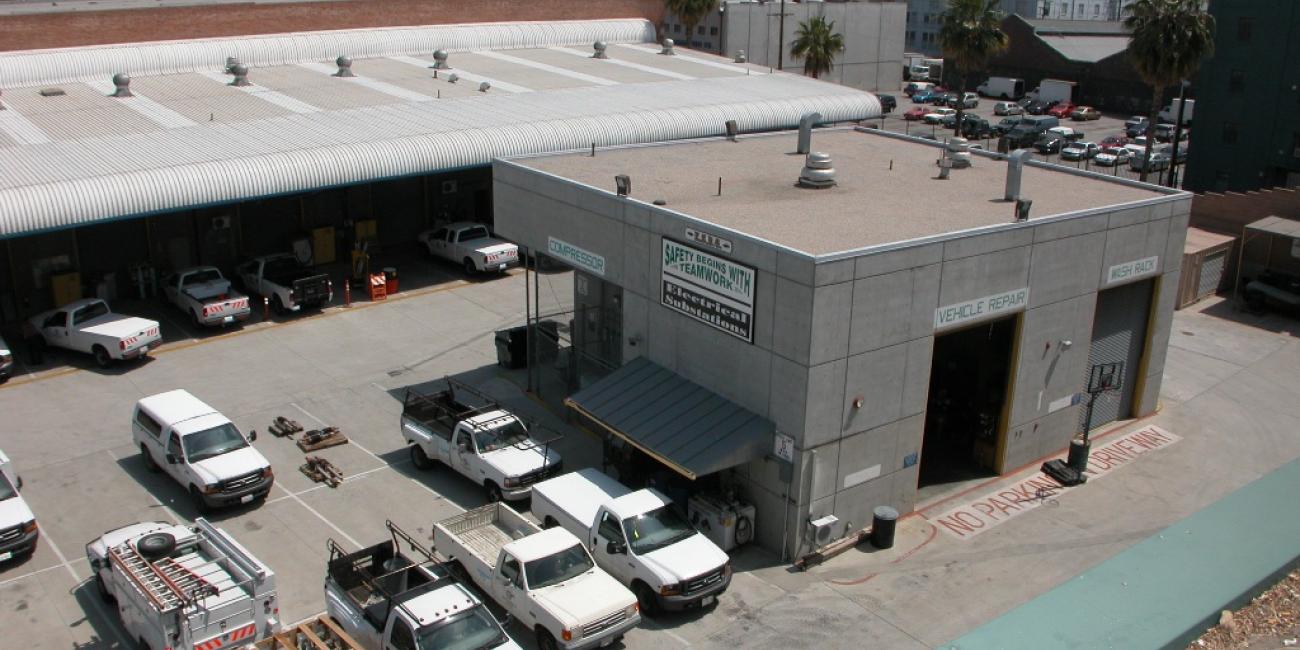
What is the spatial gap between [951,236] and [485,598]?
38.0ft

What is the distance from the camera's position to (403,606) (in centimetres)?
1703

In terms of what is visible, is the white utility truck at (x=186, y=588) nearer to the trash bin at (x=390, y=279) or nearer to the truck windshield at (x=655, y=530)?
the truck windshield at (x=655, y=530)

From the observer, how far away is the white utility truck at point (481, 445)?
2350cm

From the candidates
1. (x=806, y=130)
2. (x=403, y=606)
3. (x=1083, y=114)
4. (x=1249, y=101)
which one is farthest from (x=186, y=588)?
(x=1083, y=114)

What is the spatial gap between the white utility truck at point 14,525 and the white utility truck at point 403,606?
632 centimetres

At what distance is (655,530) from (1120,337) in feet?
47.7

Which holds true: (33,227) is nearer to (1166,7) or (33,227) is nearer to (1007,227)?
(1007,227)

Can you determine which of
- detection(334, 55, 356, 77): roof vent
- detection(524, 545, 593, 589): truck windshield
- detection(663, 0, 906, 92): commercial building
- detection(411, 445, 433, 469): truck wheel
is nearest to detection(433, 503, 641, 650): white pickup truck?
detection(524, 545, 593, 589): truck windshield

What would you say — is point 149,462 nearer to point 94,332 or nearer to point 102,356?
point 102,356

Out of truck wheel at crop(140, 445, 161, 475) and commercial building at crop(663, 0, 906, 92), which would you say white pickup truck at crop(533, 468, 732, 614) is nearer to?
truck wheel at crop(140, 445, 161, 475)

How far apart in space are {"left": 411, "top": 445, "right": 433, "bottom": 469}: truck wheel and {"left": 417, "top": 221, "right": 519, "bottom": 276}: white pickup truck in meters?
15.3

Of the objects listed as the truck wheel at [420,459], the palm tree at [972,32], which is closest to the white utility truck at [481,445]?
the truck wheel at [420,459]

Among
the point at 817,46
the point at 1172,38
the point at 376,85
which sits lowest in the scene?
the point at 376,85

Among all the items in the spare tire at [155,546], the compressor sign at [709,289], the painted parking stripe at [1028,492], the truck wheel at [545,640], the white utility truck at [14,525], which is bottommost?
the painted parking stripe at [1028,492]
